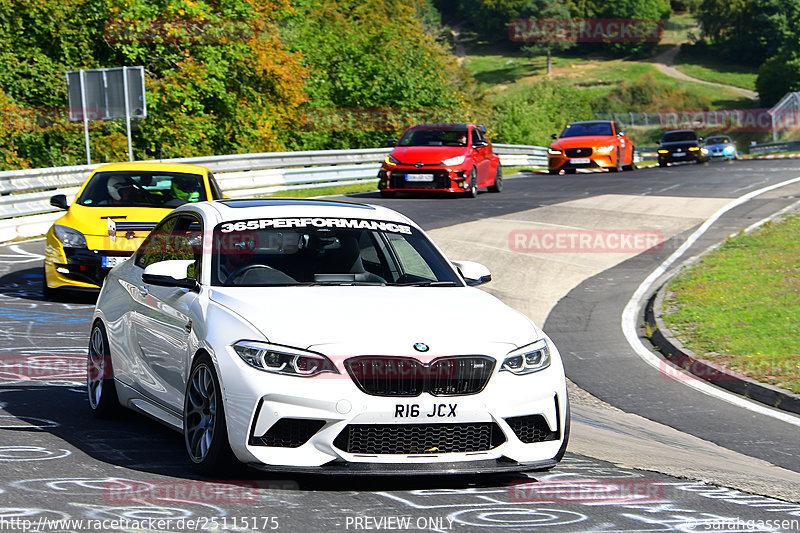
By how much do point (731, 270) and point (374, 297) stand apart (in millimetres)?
12194

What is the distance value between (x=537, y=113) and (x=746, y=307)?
48.4m

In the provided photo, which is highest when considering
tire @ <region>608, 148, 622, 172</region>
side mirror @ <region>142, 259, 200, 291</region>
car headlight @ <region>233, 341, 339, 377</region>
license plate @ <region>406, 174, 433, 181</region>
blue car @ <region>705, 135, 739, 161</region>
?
side mirror @ <region>142, 259, 200, 291</region>

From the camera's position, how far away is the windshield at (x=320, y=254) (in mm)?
6719

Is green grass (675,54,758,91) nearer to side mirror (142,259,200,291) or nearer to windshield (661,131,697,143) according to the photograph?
windshield (661,131,697,143)

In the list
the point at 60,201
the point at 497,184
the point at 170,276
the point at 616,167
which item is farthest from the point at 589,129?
the point at 170,276

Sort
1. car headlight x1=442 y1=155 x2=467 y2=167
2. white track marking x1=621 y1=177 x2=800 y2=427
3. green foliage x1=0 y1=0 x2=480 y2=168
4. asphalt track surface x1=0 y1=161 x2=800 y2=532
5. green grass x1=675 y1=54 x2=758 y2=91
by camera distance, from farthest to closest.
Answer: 1. green grass x1=675 y1=54 x2=758 y2=91
2. green foliage x1=0 y1=0 x2=480 y2=168
3. car headlight x1=442 y1=155 x2=467 y2=167
4. white track marking x1=621 y1=177 x2=800 y2=427
5. asphalt track surface x1=0 y1=161 x2=800 y2=532

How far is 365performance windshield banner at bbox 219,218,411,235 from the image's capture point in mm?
6957

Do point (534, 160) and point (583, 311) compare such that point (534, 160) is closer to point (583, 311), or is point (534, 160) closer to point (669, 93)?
point (583, 311)

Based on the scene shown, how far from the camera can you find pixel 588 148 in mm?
35625

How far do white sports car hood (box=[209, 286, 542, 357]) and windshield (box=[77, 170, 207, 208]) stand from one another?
7.51 meters
